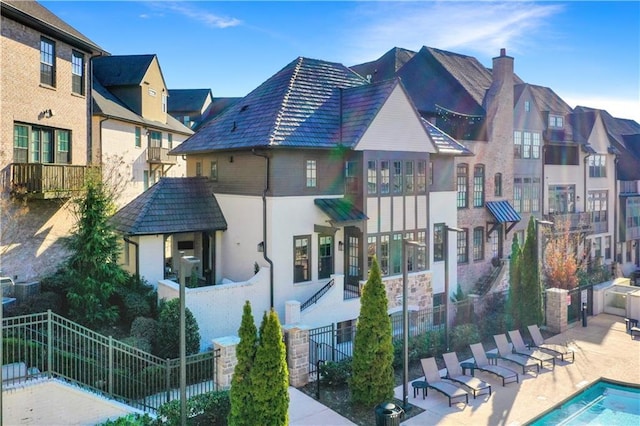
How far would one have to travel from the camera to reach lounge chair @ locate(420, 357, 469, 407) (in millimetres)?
13539

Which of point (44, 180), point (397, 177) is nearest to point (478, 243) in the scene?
point (397, 177)

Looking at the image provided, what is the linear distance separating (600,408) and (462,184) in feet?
45.7

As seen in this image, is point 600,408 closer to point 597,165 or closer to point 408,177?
point 408,177

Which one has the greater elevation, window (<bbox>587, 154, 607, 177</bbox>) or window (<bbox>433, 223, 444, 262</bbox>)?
window (<bbox>587, 154, 607, 177</bbox>)

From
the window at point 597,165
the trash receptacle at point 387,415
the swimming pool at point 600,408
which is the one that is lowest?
the swimming pool at point 600,408

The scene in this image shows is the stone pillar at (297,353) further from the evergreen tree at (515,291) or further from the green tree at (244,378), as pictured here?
the evergreen tree at (515,291)

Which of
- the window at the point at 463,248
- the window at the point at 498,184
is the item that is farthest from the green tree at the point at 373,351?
the window at the point at 498,184

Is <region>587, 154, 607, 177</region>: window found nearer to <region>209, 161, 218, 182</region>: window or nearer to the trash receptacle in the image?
<region>209, 161, 218, 182</region>: window

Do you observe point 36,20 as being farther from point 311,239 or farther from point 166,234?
point 311,239

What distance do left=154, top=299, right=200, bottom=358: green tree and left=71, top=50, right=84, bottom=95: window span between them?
1146 cm

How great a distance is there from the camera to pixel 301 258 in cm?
1911

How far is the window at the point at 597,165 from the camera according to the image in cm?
3534

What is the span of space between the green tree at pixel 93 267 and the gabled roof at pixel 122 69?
18.0 m

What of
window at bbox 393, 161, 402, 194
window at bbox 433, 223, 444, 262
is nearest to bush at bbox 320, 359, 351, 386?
window at bbox 393, 161, 402, 194
